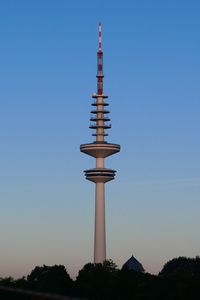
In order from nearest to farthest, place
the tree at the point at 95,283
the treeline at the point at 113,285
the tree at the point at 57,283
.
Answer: the treeline at the point at 113,285 → the tree at the point at 95,283 → the tree at the point at 57,283

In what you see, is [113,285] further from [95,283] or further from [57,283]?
[57,283]

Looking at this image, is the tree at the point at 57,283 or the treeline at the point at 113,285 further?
the tree at the point at 57,283

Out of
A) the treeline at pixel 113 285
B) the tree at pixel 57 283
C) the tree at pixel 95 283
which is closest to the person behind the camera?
the treeline at pixel 113 285

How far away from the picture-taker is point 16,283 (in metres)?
186

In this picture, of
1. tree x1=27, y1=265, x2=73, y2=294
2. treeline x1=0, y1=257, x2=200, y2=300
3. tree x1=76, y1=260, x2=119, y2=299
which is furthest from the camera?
tree x1=27, y1=265, x2=73, y2=294

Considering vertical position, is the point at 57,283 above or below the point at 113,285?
above

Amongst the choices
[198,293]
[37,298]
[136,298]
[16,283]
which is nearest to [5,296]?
[198,293]

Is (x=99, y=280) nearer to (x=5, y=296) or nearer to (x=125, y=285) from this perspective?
(x=125, y=285)

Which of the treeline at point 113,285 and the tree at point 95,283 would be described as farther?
the tree at point 95,283

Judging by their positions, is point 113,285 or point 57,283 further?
point 57,283

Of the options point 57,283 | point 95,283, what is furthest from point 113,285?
point 57,283

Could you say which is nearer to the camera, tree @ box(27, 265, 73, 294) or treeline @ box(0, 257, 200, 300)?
treeline @ box(0, 257, 200, 300)

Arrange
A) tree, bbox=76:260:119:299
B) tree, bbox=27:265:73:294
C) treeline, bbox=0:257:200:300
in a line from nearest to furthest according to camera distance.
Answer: treeline, bbox=0:257:200:300
tree, bbox=76:260:119:299
tree, bbox=27:265:73:294

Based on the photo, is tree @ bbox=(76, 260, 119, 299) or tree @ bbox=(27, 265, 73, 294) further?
tree @ bbox=(27, 265, 73, 294)
